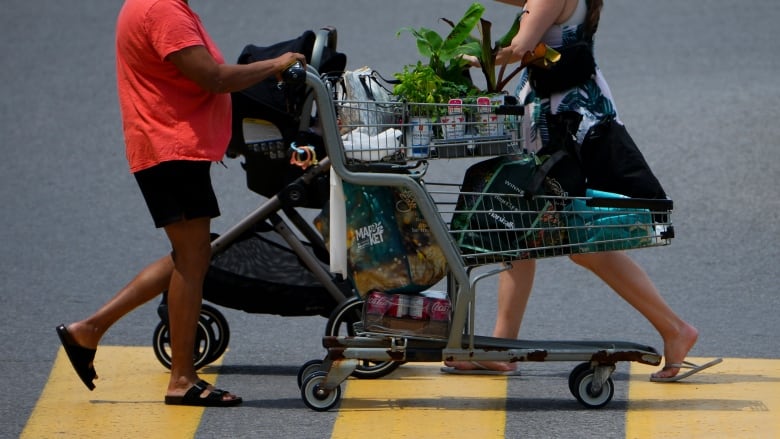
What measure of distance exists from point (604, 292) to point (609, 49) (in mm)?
4916

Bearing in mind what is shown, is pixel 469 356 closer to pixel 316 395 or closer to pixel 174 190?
pixel 316 395

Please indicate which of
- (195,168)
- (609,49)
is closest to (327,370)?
(195,168)

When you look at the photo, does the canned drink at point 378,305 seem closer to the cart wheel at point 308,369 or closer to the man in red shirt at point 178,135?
the cart wheel at point 308,369

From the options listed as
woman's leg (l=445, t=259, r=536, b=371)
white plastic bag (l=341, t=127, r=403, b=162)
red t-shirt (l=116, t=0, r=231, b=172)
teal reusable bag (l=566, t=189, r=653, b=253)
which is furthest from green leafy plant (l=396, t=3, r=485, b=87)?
woman's leg (l=445, t=259, r=536, b=371)

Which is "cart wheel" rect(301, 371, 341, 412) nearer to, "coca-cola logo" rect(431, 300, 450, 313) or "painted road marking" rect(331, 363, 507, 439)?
"painted road marking" rect(331, 363, 507, 439)

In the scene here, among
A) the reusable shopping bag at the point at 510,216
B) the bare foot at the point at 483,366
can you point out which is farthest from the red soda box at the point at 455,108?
the bare foot at the point at 483,366

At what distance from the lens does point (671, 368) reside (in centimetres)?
629

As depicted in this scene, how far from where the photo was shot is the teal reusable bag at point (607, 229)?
5.80 m

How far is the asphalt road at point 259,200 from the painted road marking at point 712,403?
13 centimetres

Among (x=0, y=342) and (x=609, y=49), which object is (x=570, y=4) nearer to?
(x=0, y=342)

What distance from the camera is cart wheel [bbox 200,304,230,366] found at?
251 inches

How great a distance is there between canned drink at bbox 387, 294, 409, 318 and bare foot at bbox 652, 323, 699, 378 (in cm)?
123

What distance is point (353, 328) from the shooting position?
6148 mm

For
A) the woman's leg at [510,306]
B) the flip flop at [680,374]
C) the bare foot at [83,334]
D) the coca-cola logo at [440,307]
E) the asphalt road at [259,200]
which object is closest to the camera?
the coca-cola logo at [440,307]
